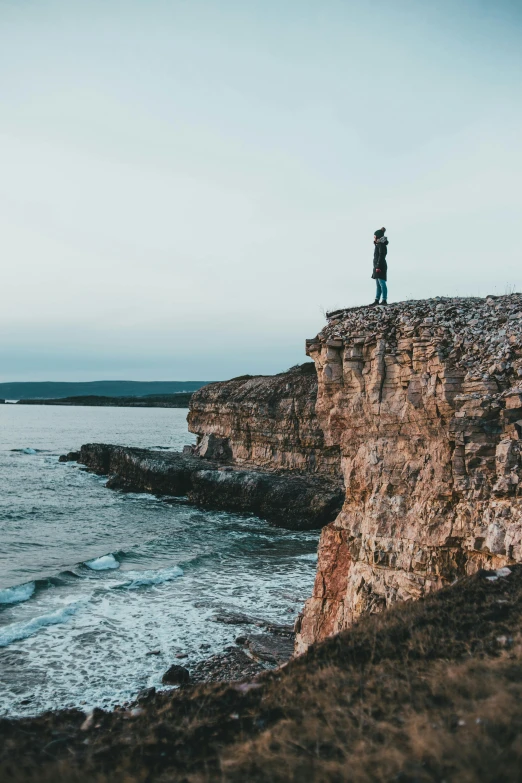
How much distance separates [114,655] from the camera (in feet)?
52.0

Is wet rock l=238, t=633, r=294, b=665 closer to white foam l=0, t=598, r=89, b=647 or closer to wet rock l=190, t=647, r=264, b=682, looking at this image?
wet rock l=190, t=647, r=264, b=682

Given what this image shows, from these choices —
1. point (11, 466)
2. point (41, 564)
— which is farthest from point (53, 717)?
point (11, 466)

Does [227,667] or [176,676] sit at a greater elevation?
[176,676]

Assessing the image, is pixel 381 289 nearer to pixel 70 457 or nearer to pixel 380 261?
pixel 380 261

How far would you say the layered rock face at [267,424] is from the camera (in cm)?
4088

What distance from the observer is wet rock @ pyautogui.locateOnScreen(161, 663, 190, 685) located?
14000 mm

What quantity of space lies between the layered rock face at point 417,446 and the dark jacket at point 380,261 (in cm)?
157

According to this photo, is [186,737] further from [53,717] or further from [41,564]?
[41,564]

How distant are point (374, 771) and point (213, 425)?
45.4 meters

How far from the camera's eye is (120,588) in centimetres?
2178

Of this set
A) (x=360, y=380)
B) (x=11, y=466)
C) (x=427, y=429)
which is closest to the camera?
(x=427, y=429)

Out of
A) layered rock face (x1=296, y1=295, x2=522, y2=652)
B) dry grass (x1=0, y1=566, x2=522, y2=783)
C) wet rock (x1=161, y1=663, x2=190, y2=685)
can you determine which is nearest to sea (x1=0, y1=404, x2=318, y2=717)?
wet rock (x1=161, y1=663, x2=190, y2=685)

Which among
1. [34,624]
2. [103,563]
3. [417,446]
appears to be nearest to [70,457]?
[103,563]

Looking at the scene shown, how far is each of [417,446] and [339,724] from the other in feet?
23.7
